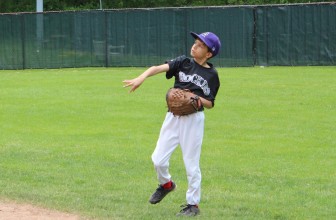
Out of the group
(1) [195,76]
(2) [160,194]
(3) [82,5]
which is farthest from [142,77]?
(3) [82,5]

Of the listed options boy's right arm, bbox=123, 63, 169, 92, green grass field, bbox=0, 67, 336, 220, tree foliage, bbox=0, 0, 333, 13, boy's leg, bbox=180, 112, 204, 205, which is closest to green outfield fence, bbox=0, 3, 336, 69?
green grass field, bbox=0, 67, 336, 220

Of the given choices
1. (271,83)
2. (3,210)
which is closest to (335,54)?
(271,83)

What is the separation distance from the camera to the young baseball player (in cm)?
761

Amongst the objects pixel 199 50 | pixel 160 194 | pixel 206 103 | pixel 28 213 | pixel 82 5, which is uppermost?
pixel 82 5

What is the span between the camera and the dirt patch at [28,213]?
758 centimetres

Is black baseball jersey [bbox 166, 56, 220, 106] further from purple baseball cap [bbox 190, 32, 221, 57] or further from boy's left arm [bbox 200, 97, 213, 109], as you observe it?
purple baseball cap [bbox 190, 32, 221, 57]

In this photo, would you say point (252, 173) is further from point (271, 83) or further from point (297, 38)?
point (297, 38)

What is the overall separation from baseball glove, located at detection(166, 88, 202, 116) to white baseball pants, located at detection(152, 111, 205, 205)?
94 millimetres

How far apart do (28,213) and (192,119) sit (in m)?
1.90

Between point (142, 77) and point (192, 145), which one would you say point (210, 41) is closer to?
point (142, 77)

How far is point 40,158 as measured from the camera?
11250 millimetres

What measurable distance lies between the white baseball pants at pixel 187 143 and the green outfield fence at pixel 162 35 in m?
21.6

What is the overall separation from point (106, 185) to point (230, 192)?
1.50m

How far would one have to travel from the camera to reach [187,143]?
7.61 meters
